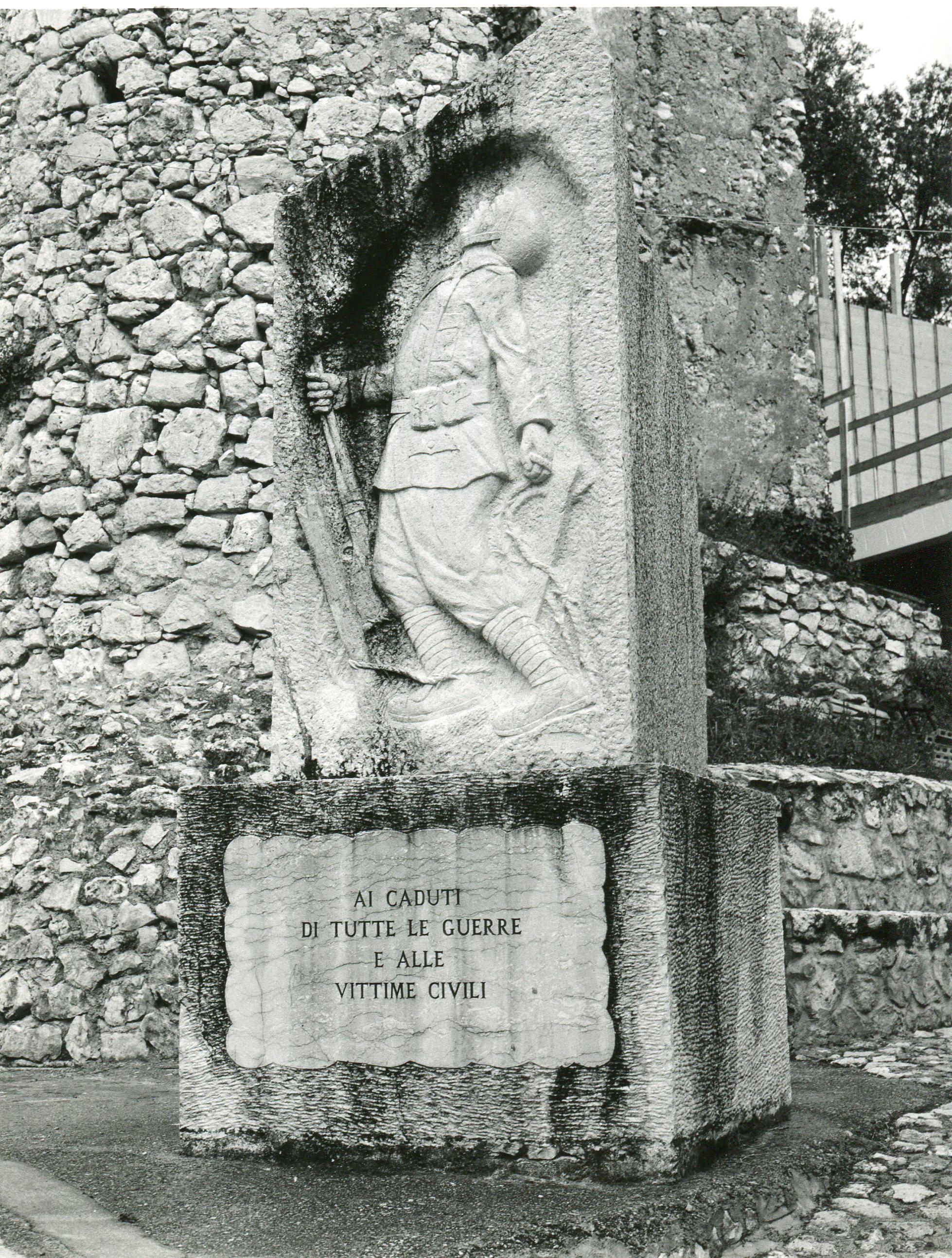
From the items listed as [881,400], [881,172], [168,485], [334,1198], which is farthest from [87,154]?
[881,172]

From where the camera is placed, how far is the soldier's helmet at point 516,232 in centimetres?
412

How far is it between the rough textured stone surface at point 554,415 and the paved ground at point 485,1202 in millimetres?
1053

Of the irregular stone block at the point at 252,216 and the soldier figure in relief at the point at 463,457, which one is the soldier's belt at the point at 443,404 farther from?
the irregular stone block at the point at 252,216

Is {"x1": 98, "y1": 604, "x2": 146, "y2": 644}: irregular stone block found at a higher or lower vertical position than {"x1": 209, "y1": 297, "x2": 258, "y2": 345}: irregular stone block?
lower

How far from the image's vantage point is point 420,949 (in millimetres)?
3740

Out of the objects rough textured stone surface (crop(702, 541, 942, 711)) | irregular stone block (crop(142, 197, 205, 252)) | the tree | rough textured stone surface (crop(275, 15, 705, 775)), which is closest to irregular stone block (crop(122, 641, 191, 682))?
irregular stone block (crop(142, 197, 205, 252))

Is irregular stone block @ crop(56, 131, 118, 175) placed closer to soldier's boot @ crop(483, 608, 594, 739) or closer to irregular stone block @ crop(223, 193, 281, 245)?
irregular stone block @ crop(223, 193, 281, 245)

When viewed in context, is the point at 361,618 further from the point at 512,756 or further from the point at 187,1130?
the point at 187,1130

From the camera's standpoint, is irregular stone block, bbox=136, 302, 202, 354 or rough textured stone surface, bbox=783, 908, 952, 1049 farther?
irregular stone block, bbox=136, 302, 202, 354

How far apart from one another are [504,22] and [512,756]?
22.6 ft

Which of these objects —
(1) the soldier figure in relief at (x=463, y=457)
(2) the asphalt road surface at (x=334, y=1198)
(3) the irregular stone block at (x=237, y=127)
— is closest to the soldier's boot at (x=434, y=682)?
(1) the soldier figure in relief at (x=463, y=457)

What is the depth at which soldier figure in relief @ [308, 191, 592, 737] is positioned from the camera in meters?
4.03

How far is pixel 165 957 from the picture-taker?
272 inches

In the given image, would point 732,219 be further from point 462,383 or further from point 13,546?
point 462,383
